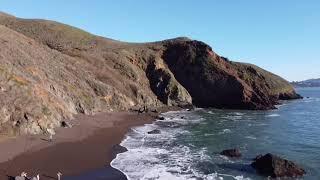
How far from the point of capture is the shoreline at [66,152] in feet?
113

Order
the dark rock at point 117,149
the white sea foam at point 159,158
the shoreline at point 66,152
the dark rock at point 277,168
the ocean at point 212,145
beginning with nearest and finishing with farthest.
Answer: the shoreline at point 66,152 → the white sea foam at point 159,158 → the dark rock at point 277,168 → the ocean at point 212,145 → the dark rock at point 117,149

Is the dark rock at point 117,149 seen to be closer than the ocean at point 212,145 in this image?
No

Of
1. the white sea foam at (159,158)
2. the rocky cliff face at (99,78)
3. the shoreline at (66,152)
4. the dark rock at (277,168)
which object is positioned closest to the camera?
the shoreline at (66,152)

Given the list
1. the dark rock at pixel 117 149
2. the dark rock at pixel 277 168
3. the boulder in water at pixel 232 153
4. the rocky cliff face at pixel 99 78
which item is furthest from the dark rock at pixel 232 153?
the rocky cliff face at pixel 99 78

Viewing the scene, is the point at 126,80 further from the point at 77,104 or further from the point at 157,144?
the point at 157,144

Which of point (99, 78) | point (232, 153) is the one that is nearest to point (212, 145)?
point (232, 153)

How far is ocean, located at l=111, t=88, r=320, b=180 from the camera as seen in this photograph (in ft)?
122

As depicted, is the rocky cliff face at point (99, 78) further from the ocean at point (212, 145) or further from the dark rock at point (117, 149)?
the ocean at point (212, 145)

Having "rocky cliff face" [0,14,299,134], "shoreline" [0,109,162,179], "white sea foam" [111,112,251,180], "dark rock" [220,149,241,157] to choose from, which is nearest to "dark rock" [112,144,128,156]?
"shoreline" [0,109,162,179]

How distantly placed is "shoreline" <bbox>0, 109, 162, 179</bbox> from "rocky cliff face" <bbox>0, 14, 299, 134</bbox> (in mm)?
2567

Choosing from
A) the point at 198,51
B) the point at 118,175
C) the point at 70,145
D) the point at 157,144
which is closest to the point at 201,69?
the point at 198,51

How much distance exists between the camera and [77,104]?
2643 inches

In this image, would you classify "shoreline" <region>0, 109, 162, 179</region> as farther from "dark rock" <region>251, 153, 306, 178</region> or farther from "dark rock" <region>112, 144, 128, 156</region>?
"dark rock" <region>251, 153, 306, 178</region>

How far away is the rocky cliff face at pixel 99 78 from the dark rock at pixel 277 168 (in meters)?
23.9
